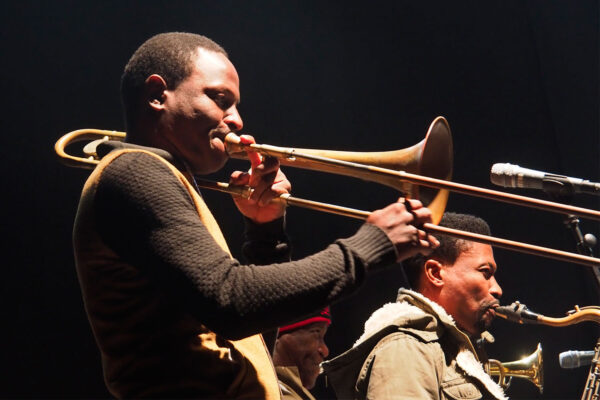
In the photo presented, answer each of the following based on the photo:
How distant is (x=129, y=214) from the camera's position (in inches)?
61.4

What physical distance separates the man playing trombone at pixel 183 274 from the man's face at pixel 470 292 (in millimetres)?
1522

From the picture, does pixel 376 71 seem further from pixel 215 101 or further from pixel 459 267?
pixel 215 101

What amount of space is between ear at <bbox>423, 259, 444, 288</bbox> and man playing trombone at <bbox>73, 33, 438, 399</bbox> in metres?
1.52

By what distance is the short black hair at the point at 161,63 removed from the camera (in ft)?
6.54

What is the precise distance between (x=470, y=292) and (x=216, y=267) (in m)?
1.89

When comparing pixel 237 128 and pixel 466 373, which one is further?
pixel 466 373

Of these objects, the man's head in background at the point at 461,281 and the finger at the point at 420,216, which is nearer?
the finger at the point at 420,216

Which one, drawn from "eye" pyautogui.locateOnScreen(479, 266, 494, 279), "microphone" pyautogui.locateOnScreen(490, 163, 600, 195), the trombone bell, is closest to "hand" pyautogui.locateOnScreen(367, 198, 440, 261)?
the trombone bell

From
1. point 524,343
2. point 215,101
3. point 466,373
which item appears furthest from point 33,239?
point 524,343

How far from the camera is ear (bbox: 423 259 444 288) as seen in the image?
315 cm

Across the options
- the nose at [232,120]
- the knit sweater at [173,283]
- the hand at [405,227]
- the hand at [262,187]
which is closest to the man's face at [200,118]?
the nose at [232,120]

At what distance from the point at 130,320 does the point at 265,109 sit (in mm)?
2750

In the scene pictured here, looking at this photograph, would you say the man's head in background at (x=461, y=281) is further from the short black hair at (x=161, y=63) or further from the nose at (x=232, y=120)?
the short black hair at (x=161, y=63)

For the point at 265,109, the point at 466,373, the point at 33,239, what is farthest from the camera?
the point at 265,109
